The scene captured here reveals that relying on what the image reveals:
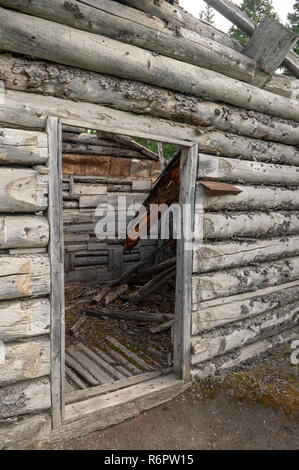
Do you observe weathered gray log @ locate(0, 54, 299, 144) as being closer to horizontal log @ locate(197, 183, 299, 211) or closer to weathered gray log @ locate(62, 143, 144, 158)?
horizontal log @ locate(197, 183, 299, 211)

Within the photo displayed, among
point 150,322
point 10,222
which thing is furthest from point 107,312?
point 10,222

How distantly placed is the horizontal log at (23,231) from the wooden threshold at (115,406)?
1.55m

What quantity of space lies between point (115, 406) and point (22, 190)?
2140 millimetres

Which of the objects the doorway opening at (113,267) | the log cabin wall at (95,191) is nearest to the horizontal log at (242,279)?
the doorway opening at (113,267)

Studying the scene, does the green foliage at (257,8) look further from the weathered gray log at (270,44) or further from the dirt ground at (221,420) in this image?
the dirt ground at (221,420)

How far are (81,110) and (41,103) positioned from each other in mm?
313

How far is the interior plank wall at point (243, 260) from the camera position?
3.49m

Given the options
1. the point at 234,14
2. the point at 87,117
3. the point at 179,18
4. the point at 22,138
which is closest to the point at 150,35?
the point at 179,18

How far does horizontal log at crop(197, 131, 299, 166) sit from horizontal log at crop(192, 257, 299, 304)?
135 cm

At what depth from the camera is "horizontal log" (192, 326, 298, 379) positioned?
3623mm

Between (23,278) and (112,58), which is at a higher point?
(112,58)

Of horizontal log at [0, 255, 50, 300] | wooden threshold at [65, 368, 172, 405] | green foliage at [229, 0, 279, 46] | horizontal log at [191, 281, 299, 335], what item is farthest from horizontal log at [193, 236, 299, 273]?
green foliage at [229, 0, 279, 46]

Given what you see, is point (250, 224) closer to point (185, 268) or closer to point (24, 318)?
point (185, 268)

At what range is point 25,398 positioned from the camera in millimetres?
2510
